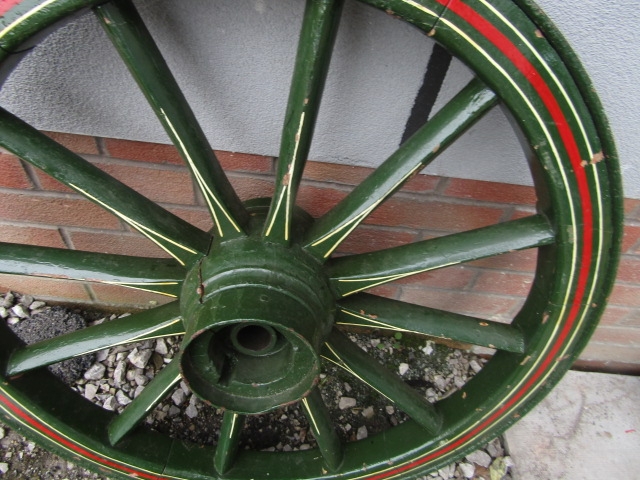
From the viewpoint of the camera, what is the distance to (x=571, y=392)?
5.46 feet

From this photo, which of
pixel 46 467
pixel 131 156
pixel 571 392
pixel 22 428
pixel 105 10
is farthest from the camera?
pixel 571 392

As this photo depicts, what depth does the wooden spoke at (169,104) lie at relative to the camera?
2.51 feet

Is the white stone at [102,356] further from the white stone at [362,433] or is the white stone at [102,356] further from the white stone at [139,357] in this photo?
the white stone at [362,433]

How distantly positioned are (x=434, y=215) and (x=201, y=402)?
2.75 feet

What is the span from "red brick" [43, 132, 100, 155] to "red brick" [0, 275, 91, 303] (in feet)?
1.76

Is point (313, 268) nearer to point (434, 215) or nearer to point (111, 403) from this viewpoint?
point (434, 215)

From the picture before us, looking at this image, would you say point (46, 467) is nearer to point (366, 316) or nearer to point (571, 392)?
point (366, 316)

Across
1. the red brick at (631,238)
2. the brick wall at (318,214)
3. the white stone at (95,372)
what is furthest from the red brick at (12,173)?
the red brick at (631,238)

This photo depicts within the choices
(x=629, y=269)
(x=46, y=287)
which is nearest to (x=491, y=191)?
(x=629, y=269)

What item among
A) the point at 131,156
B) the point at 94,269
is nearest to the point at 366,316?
the point at 94,269

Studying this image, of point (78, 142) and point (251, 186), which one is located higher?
point (78, 142)

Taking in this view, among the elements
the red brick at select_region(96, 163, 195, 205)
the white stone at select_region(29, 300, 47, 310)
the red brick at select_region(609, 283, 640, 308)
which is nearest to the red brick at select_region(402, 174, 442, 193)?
the red brick at select_region(96, 163, 195, 205)

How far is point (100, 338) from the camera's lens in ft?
3.58

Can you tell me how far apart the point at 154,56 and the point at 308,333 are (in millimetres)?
507
